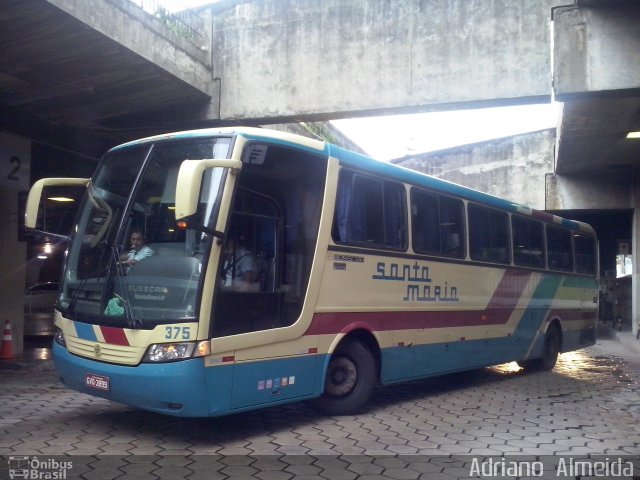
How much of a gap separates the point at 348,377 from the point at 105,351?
9.25ft

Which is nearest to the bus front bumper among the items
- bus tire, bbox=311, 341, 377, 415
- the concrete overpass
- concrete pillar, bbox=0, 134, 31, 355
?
bus tire, bbox=311, 341, 377, 415

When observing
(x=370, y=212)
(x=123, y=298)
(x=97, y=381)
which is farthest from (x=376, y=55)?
(x=97, y=381)

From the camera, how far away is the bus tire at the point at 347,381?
7.41 metres

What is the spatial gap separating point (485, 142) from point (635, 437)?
16.8m

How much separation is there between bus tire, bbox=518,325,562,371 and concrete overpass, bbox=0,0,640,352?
410 centimetres

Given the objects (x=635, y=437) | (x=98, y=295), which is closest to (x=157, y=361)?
(x=98, y=295)

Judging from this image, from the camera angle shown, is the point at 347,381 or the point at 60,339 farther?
the point at 347,381

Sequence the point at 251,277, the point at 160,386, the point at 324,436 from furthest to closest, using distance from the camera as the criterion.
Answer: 1. the point at 324,436
2. the point at 251,277
3. the point at 160,386

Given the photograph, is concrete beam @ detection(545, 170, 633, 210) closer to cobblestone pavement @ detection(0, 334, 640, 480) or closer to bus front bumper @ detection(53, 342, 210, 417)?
cobblestone pavement @ detection(0, 334, 640, 480)

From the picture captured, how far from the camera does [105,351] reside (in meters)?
6.08

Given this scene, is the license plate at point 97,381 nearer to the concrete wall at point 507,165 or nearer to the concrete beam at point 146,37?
the concrete beam at point 146,37

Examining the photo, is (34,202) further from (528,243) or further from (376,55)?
(528,243)

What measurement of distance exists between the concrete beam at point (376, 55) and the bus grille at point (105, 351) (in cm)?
690

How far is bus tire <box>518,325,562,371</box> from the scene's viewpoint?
41.2 ft
